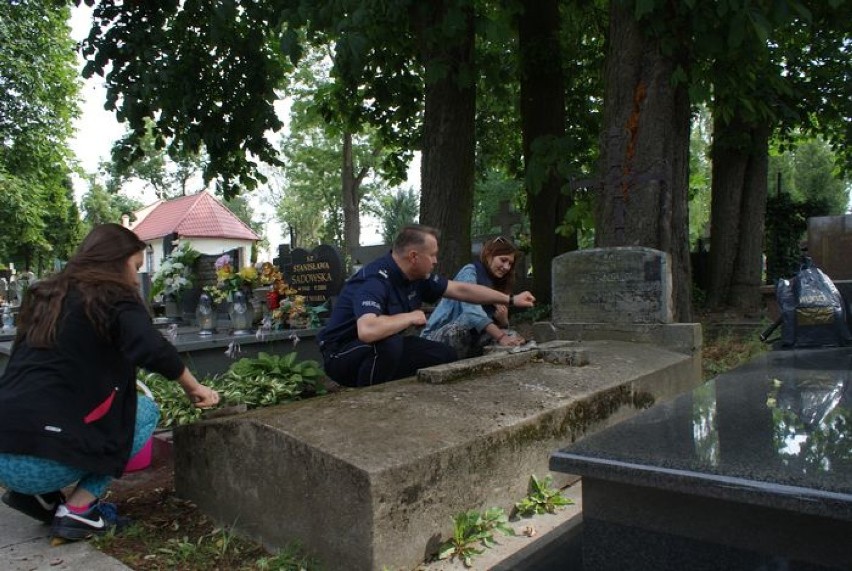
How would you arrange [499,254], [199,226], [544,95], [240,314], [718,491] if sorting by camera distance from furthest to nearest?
1. [199,226]
2. [544,95]
3. [240,314]
4. [499,254]
5. [718,491]

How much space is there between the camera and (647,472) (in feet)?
6.21

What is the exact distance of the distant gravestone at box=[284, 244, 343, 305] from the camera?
826 cm

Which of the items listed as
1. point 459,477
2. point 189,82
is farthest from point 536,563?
point 189,82

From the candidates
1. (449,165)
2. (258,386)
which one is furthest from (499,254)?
(449,165)

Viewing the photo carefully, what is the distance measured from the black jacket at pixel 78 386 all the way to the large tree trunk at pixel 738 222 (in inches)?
429

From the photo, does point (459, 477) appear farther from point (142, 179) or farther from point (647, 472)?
point (142, 179)

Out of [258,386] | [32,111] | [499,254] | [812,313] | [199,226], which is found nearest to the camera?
[258,386]

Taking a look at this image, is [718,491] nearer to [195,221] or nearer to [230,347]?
[230,347]

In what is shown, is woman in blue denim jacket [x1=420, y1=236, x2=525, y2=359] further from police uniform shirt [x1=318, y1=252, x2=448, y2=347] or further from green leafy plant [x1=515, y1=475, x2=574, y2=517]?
green leafy plant [x1=515, y1=475, x2=574, y2=517]

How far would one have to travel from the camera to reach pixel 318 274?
27.5 ft

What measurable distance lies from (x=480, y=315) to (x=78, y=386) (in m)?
3.07

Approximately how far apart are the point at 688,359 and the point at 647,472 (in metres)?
3.42

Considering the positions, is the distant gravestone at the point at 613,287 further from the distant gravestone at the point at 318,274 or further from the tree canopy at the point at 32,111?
the tree canopy at the point at 32,111

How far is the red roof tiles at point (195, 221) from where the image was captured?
137 feet
